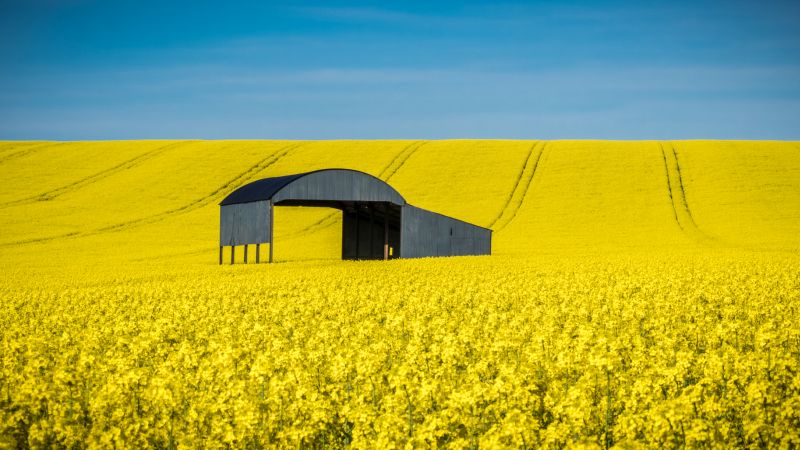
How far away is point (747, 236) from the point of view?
54906mm

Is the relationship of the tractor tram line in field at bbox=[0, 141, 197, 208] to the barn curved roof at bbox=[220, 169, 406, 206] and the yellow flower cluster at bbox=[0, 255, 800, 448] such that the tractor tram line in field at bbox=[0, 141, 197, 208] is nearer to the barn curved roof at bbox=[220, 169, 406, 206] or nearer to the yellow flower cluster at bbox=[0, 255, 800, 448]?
the barn curved roof at bbox=[220, 169, 406, 206]

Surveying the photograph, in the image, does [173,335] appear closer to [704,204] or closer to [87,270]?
[87,270]

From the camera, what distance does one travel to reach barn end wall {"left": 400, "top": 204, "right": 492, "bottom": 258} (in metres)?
47.2

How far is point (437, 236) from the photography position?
159ft

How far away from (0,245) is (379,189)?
25.3 meters

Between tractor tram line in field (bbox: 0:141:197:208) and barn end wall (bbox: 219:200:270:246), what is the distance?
28.0 m

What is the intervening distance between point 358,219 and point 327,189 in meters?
6.62

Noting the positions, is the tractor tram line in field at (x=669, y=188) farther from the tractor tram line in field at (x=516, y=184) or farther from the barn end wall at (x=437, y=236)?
the barn end wall at (x=437, y=236)

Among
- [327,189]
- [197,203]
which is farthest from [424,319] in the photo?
[197,203]

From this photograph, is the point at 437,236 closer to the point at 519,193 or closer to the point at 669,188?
the point at 519,193

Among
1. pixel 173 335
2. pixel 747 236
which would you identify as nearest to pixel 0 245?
pixel 173 335

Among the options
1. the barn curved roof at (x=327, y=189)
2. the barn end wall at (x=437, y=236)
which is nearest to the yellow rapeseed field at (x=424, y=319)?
the barn end wall at (x=437, y=236)

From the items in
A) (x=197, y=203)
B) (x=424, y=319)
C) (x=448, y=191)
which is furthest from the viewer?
(x=448, y=191)

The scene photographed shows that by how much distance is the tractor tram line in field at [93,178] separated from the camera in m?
68.6
